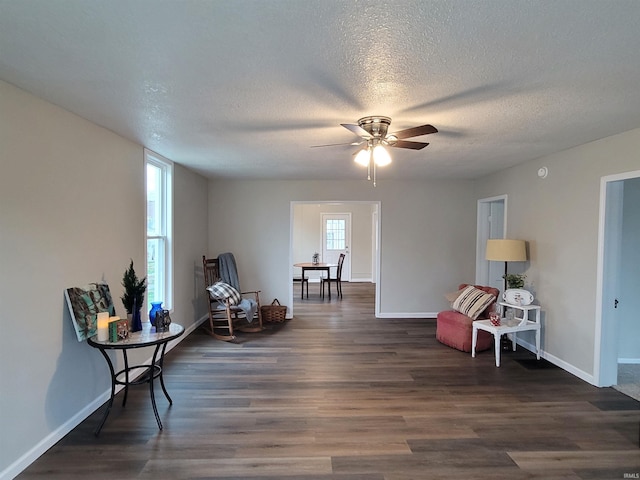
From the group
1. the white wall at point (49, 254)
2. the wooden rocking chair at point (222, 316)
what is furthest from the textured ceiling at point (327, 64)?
the wooden rocking chair at point (222, 316)

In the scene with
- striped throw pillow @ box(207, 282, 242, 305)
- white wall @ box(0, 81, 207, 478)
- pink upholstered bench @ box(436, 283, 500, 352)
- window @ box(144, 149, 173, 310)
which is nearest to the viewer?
white wall @ box(0, 81, 207, 478)

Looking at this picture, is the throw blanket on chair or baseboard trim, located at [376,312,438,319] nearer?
the throw blanket on chair

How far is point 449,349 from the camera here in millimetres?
4566

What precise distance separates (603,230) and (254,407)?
3535mm

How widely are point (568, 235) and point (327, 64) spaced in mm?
3337

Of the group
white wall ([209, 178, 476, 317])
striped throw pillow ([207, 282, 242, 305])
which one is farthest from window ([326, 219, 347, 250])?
striped throw pillow ([207, 282, 242, 305])

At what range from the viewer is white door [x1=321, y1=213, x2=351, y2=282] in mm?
10344

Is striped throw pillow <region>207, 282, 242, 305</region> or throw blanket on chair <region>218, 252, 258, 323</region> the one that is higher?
throw blanket on chair <region>218, 252, 258, 323</region>

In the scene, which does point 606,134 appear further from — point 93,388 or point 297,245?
point 297,245

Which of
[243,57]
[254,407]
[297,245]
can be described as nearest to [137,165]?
[243,57]

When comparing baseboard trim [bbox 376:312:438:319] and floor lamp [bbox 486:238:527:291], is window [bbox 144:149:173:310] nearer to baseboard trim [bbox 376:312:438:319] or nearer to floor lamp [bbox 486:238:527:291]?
baseboard trim [bbox 376:312:438:319]

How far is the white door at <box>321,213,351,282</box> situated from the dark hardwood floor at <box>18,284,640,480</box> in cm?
600

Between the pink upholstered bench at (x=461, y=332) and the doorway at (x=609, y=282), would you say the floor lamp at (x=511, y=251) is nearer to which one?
the pink upholstered bench at (x=461, y=332)

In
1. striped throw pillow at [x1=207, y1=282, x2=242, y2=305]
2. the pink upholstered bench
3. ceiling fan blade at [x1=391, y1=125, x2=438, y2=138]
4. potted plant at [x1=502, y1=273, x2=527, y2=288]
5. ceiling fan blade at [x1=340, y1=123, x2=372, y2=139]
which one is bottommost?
the pink upholstered bench
